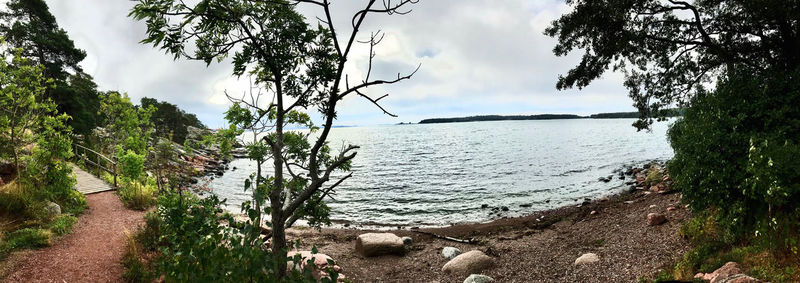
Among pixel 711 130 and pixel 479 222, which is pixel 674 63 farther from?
pixel 479 222

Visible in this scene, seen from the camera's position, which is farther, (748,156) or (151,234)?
(151,234)

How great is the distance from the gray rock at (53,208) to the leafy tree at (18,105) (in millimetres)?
2090

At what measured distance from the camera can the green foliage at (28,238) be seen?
7.54m

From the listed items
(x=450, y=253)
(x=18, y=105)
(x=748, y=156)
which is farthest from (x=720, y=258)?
(x=18, y=105)

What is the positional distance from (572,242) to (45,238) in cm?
1421

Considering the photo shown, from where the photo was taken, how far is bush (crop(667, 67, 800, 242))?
5.39 metres

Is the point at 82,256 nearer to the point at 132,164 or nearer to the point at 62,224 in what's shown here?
the point at 62,224

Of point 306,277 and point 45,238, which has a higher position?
point 306,277

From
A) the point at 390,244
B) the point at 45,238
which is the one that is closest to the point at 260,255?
the point at 45,238

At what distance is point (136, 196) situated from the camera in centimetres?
1222

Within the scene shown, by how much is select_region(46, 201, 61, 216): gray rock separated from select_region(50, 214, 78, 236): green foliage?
0.33 meters

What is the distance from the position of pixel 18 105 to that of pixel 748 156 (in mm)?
18336

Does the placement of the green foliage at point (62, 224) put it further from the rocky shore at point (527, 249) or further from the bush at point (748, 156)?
the bush at point (748, 156)

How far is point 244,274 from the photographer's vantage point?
292 cm
